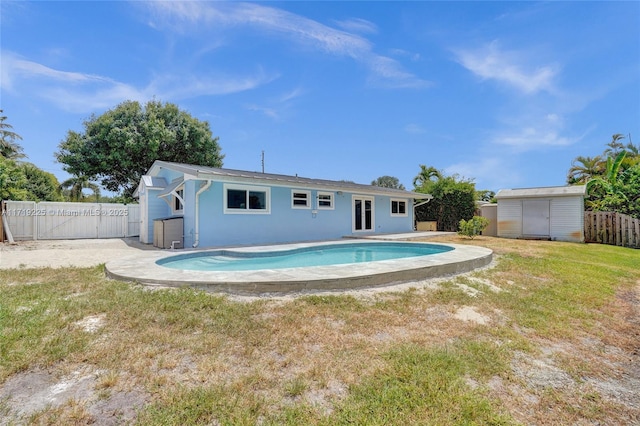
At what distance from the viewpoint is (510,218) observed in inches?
718

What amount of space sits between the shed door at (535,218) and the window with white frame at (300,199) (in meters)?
13.4

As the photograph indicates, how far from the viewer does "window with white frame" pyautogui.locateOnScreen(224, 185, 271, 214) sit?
39.0 ft

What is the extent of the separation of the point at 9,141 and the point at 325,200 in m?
36.7

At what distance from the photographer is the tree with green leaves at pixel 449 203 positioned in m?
20.6

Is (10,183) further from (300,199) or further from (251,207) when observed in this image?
(300,199)

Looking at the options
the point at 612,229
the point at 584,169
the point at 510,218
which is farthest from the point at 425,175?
the point at 584,169

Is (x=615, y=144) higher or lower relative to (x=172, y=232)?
higher

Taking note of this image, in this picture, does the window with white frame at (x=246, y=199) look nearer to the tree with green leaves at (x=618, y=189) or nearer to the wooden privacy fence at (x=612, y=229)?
the wooden privacy fence at (x=612, y=229)

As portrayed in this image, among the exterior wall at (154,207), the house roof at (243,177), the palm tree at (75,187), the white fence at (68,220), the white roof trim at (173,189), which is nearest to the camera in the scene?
the house roof at (243,177)

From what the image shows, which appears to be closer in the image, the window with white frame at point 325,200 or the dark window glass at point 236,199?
the dark window glass at point 236,199

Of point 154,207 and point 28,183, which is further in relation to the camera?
point 28,183

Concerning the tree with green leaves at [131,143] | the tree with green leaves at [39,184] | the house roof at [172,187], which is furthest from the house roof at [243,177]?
the tree with green leaves at [39,184]

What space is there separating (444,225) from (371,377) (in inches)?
816

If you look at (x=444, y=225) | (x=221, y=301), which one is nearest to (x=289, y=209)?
(x=221, y=301)
